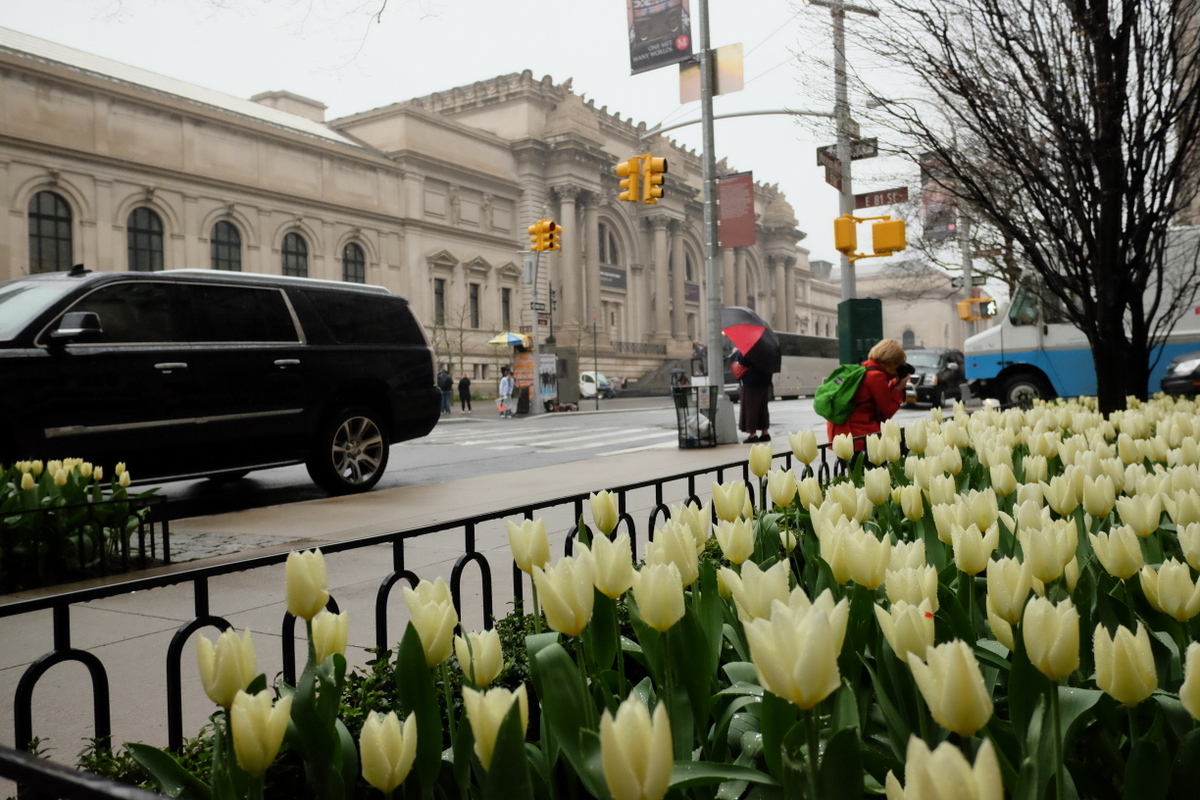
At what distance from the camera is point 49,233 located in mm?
34812

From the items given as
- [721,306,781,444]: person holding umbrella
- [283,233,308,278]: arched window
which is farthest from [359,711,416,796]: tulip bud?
[283,233,308,278]: arched window

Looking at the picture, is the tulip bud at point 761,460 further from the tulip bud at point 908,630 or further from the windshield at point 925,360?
the windshield at point 925,360

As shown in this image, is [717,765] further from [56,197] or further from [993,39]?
[56,197]

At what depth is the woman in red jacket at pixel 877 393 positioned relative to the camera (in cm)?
741

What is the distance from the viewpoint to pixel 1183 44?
24.1ft

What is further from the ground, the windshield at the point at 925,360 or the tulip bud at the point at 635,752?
the windshield at the point at 925,360

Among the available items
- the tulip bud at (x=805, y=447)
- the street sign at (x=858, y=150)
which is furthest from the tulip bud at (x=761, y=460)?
the street sign at (x=858, y=150)

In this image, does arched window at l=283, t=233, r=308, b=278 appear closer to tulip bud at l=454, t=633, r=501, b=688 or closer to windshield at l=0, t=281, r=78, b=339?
windshield at l=0, t=281, r=78, b=339

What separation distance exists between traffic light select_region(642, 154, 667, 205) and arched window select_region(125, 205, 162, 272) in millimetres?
25756

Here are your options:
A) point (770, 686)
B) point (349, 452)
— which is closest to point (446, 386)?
point (349, 452)

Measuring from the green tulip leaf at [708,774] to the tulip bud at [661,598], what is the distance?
0.65 feet

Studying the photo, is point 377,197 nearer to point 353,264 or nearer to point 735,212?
point 353,264

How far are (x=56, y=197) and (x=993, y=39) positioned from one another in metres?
36.7

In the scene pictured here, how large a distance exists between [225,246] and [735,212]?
31.9 meters
